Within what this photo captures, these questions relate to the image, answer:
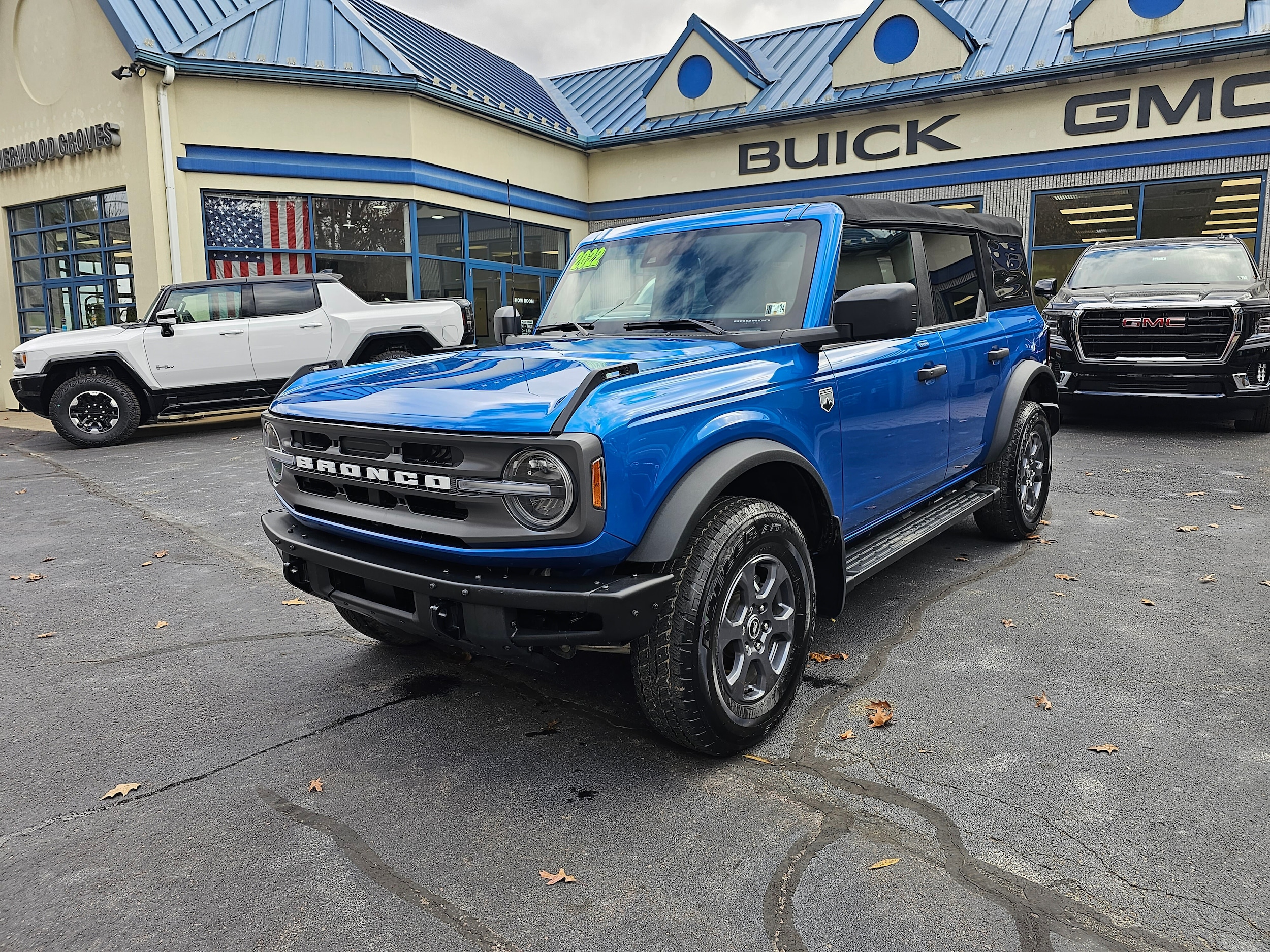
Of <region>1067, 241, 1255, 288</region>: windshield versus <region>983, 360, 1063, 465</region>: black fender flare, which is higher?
<region>1067, 241, 1255, 288</region>: windshield

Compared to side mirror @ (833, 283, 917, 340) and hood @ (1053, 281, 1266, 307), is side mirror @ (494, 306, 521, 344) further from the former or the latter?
hood @ (1053, 281, 1266, 307)

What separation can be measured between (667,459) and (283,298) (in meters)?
10.7

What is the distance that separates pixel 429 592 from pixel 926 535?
8.40ft

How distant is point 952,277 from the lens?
484cm

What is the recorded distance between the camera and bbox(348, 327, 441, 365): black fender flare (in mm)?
12305

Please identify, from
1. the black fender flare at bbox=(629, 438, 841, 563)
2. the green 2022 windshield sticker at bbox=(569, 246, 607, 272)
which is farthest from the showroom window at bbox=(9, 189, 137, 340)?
the black fender flare at bbox=(629, 438, 841, 563)

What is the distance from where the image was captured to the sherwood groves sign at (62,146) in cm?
1429

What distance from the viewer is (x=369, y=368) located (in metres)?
3.67

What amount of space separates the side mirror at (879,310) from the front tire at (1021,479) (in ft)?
7.09

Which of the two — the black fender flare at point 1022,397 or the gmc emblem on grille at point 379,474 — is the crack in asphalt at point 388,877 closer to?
the gmc emblem on grille at point 379,474

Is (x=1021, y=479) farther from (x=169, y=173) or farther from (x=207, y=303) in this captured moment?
Answer: (x=169, y=173)

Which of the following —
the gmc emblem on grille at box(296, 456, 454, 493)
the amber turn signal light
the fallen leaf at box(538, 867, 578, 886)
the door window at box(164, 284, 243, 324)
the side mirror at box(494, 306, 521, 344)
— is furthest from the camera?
the door window at box(164, 284, 243, 324)

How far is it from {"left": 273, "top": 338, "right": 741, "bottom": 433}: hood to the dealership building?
978 centimetres

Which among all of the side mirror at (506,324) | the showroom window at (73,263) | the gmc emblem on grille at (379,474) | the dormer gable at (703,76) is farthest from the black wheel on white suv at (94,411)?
the dormer gable at (703,76)
